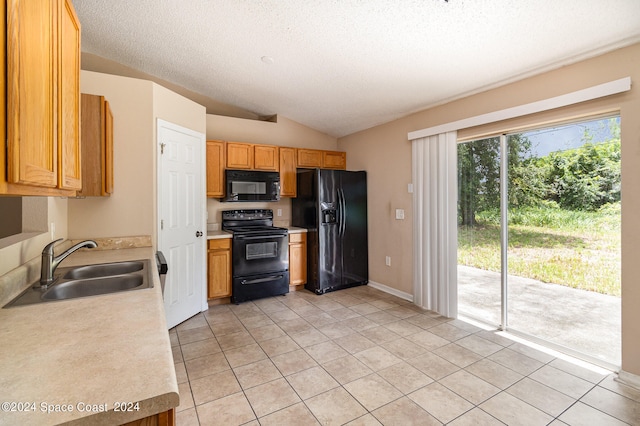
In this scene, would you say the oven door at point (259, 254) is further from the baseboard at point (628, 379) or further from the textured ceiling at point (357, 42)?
the baseboard at point (628, 379)

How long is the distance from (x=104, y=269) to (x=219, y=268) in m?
1.81

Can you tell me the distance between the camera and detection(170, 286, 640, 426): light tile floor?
6.15 ft

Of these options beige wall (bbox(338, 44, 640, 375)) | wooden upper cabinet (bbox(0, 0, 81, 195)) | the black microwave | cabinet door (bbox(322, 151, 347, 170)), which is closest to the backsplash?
the black microwave

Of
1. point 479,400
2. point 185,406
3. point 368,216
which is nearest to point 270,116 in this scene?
point 368,216

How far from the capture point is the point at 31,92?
2.69ft

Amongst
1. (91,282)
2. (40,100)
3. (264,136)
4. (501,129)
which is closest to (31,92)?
(40,100)

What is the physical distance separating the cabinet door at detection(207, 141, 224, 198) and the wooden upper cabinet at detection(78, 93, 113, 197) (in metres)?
1.68

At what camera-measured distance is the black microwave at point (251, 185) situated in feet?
13.4

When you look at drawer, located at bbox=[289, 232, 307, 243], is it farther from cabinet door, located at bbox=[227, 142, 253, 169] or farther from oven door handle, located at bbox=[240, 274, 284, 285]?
cabinet door, located at bbox=[227, 142, 253, 169]

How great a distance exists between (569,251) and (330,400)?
243 centimetres

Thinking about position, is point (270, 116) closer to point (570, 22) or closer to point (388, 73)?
point (388, 73)

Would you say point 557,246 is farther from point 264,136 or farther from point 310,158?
point 264,136

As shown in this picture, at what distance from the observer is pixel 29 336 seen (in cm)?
100

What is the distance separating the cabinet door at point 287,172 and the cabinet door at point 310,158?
0.12 meters
